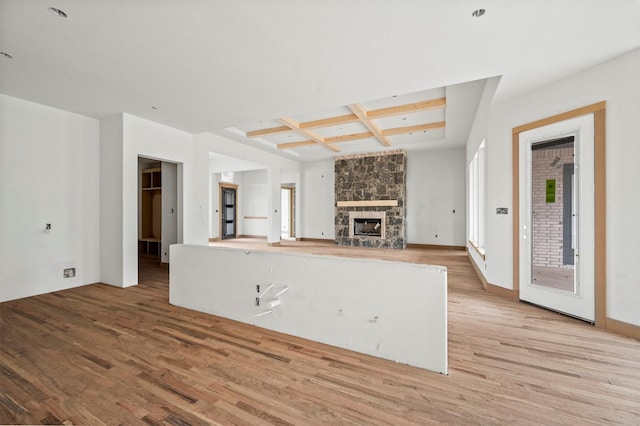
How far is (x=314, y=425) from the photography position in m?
1.42

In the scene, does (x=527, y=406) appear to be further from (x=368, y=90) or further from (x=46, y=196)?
(x=46, y=196)

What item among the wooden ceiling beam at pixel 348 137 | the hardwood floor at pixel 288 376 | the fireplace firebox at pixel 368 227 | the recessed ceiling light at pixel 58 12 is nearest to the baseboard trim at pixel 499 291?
the hardwood floor at pixel 288 376

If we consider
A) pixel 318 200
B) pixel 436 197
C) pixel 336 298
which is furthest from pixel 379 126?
pixel 336 298

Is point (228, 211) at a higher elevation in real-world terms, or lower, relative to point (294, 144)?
lower

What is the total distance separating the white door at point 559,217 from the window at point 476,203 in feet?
5.45

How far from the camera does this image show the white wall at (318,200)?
9.30 meters

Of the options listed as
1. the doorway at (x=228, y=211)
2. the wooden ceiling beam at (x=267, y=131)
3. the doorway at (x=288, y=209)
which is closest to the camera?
the wooden ceiling beam at (x=267, y=131)

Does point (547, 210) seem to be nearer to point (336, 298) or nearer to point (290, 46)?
point (336, 298)

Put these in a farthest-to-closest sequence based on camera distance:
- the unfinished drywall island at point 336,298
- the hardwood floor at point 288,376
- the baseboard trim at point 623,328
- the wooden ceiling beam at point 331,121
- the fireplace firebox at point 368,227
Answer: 1. the fireplace firebox at point 368,227
2. the wooden ceiling beam at point 331,121
3. the baseboard trim at point 623,328
4. the unfinished drywall island at point 336,298
5. the hardwood floor at point 288,376

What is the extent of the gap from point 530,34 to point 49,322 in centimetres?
524

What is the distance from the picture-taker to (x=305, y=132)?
588 centimetres

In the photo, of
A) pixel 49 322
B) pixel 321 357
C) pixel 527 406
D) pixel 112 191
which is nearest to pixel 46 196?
pixel 112 191

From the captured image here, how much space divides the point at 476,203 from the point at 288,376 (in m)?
5.59

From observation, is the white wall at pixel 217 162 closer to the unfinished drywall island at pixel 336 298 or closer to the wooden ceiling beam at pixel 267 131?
the wooden ceiling beam at pixel 267 131
